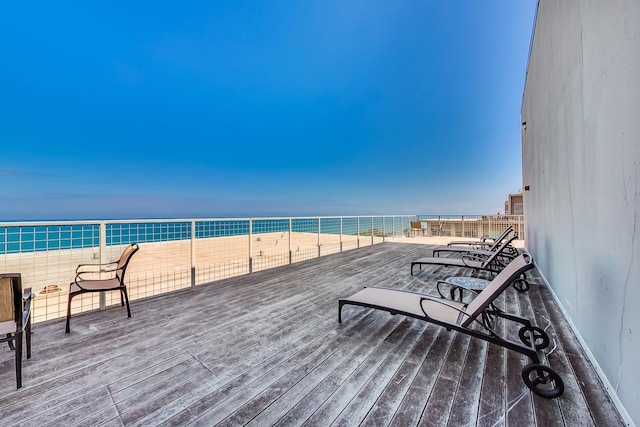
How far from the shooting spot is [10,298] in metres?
1.57

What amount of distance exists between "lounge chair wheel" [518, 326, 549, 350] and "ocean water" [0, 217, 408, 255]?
14.1 feet

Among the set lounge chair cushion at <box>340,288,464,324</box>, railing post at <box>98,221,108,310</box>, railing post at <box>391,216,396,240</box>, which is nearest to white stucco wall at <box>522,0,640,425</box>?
lounge chair cushion at <box>340,288,464,324</box>

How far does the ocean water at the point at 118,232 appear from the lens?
2.68 metres

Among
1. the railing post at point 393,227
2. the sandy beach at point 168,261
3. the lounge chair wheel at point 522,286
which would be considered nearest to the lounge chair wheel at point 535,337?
the lounge chair wheel at point 522,286

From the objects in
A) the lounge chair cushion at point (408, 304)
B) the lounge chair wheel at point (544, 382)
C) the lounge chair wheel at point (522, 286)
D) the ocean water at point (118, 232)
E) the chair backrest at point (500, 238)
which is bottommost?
the lounge chair wheel at point (522, 286)

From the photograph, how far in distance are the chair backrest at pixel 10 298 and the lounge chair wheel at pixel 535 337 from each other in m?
3.83

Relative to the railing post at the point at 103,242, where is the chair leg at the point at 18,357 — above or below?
below

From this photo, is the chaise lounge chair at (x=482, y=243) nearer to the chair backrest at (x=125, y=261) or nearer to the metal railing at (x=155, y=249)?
the metal railing at (x=155, y=249)

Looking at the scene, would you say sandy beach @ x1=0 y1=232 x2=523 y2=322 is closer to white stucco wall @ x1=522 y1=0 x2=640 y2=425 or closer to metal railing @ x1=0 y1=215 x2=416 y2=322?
metal railing @ x1=0 y1=215 x2=416 y2=322

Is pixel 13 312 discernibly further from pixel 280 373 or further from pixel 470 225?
pixel 470 225

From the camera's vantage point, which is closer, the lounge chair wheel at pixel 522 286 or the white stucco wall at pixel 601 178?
the white stucco wall at pixel 601 178

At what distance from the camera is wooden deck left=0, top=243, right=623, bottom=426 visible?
1.38 m

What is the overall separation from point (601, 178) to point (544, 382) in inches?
59.0

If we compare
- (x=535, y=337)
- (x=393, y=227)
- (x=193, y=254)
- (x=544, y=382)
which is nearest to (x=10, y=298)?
(x=193, y=254)
